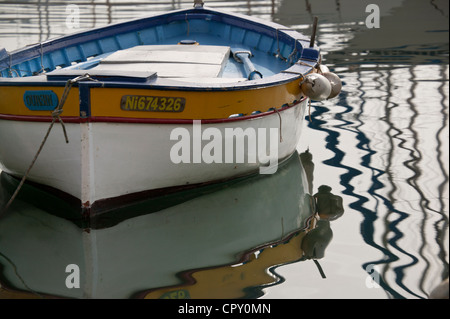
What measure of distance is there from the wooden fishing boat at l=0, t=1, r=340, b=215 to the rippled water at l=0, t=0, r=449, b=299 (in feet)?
1.32

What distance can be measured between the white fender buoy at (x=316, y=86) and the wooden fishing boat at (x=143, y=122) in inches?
1.5

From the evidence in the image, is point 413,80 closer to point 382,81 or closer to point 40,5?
point 382,81

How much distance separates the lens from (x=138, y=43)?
8.70 metres

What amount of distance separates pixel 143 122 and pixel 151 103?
169 mm

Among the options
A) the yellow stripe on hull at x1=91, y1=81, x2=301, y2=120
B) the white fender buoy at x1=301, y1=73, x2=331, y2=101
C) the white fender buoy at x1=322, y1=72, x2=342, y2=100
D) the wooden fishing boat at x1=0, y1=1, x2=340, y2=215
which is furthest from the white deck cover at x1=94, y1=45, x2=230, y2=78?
the white fender buoy at x1=322, y1=72, x2=342, y2=100

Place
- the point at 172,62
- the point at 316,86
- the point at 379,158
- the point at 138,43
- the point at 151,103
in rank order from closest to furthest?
1. the point at 151,103
2. the point at 316,86
3. the point at 172,62
4. the point at 379,158
5. the point at 138,43

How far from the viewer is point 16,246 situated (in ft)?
17.7

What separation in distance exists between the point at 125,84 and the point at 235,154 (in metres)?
1.33

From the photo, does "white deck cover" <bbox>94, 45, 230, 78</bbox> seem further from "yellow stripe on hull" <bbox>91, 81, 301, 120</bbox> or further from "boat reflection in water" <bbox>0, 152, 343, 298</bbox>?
"boat reflection in water" <bbox>0, 152, 343, 298</bbox>

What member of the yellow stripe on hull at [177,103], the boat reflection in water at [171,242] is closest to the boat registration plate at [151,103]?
the yellow stripe on hull at [177,103]

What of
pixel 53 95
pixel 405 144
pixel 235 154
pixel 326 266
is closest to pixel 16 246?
pixel 53 95

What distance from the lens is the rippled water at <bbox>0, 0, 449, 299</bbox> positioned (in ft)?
15.6

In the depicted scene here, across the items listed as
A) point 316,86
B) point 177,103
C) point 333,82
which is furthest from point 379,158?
point 177,103

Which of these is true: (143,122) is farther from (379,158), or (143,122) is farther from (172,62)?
(379,158)
